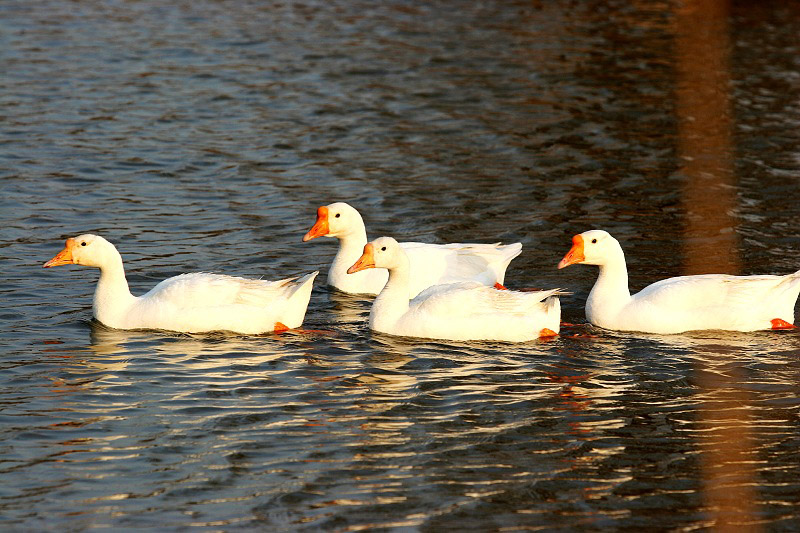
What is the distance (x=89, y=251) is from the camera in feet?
39.1

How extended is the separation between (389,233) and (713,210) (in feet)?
13.8

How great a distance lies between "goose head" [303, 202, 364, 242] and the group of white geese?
1.51 meters

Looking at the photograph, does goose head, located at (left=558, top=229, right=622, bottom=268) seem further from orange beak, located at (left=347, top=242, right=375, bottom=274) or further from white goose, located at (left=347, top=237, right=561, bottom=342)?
orange beak, located at (left=347, top=242, right=375, bottom=274)

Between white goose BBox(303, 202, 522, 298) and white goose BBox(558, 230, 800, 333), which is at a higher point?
white goose BBox(303, 202, 522, 298)

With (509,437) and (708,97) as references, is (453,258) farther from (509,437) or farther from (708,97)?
(708,97)

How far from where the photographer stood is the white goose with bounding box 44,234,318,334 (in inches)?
456

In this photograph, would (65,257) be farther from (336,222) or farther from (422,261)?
(422,261)

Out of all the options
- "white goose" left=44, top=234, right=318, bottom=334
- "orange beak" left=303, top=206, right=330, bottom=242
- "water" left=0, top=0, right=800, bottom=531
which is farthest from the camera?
"orange beak" left=303, top=206, right=330, bottom=242

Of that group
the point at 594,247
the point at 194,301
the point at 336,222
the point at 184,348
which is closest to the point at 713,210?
the point at 594,247

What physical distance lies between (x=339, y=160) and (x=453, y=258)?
19.7 ft

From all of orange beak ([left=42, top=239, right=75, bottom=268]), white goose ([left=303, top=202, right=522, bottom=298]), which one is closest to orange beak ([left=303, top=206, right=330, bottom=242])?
white goose ([left=303, top=202, right=522, bottom=298])

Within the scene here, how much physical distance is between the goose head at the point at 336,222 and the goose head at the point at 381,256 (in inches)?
62.0

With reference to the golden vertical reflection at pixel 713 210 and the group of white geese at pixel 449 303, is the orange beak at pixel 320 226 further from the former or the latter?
the golden vertical reflection at pixel 713 210

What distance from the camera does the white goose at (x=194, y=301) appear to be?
11.6 meters
